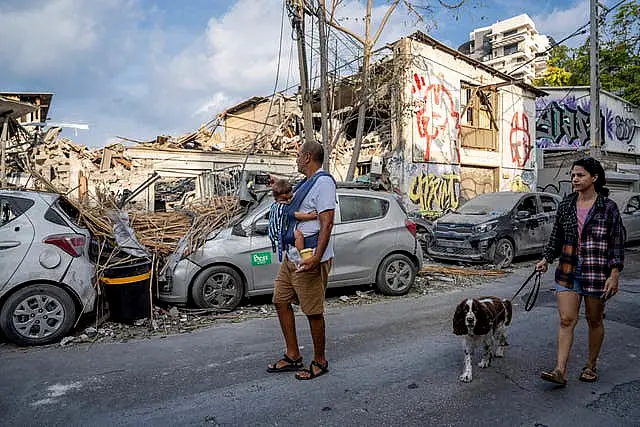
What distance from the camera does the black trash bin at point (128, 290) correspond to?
5805mm

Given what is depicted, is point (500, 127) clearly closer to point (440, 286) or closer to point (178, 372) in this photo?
point (440, 286)

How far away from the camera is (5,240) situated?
5.20m

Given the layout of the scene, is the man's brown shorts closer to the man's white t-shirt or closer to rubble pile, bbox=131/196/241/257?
the man's white t-shirt

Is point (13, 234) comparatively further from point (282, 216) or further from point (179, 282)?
point (282, 216)

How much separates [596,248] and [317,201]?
7.04ft

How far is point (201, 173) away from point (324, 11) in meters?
6.55

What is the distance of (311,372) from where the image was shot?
13.3 feet

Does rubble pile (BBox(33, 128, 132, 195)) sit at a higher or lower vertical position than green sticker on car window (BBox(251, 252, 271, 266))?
higher

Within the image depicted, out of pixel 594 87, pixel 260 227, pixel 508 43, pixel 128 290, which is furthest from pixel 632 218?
pixel 508 43

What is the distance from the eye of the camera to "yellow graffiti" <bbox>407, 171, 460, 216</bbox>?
51.5ft

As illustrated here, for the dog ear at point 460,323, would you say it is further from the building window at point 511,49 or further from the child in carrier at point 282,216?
the building window at point 511,49

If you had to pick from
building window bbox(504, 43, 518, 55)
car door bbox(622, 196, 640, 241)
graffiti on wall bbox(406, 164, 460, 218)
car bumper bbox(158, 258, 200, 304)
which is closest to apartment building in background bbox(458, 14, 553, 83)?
building window bbox(504, 43, 518, 55)

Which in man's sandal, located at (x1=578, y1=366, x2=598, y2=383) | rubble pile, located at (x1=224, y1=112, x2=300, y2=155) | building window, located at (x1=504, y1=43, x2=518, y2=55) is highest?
building window, located at (x1=504, y1=43, x2=518, y2=55)

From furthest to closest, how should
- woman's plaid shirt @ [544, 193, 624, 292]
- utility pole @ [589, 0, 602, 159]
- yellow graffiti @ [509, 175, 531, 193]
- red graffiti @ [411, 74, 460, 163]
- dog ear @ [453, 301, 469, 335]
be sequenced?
1. yellow graffiti @ [509, 175, 531, 193]
2. red graffiti @ [411, 74, 460, 163]
3. utility pole @ [589, 0, 602, 159]
4. dog ear @ [453, 301, 469, 335]
5. woman's plaid shirt @ [544, 193, 624, 292]
